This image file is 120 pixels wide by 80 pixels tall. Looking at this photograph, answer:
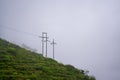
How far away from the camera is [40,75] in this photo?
25.6m

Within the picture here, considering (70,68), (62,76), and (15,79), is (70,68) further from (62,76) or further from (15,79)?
(15,79)

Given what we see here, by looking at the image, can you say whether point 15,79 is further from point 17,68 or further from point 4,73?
point 17,68

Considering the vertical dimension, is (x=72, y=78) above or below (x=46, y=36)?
below

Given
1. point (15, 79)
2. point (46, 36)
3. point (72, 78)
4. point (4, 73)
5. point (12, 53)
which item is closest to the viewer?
point (15, 79)

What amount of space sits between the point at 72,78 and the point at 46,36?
23.9m

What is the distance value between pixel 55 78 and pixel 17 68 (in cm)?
487

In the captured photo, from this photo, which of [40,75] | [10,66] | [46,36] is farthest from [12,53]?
[46,36]

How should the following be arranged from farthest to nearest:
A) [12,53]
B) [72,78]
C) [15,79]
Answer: [12,53] < [72,78] < [15,79]

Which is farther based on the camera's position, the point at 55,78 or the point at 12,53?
the point at 12,53

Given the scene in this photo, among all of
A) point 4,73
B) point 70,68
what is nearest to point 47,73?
point 4,73

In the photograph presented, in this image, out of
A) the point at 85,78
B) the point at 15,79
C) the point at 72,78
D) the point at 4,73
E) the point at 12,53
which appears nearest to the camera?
the point at 15,79

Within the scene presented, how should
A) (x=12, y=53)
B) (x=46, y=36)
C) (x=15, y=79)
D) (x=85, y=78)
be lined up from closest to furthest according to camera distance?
1. (x=15, y=79)
2. (x=85, y=78)
3. (x=12, y=53)
4. (x=46, y=36)

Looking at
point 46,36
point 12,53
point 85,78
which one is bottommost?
point 85,78

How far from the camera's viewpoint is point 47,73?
27.1m
